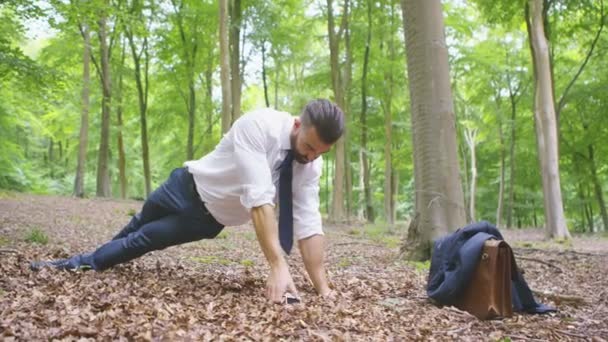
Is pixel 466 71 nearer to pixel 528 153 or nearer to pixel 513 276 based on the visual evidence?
pixel 528 153

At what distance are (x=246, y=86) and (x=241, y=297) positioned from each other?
18575 millimetres

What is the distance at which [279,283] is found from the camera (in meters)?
3.05

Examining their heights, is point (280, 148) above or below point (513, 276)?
above

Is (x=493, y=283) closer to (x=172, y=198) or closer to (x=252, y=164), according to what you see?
(x=252, y=164)

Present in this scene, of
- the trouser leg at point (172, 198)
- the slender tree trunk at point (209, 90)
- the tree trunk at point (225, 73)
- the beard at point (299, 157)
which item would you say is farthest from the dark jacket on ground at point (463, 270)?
the slender tree trunk at point (209, 90)

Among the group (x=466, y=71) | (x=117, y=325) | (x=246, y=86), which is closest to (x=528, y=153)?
(x=466, y=71)

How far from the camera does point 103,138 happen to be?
18.2 m

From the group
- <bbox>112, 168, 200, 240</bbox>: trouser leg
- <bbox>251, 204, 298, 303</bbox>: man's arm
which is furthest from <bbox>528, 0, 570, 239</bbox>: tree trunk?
<bbox>251, 204, 298, 303</bbox>: man's arm

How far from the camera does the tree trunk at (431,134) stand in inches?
236

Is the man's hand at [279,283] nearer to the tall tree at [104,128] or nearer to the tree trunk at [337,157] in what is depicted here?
the tree trunk at [337,157]

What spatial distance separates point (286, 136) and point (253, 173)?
0.38 meters

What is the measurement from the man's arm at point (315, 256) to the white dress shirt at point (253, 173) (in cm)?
5

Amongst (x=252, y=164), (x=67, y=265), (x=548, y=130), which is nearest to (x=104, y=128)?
(x=548, y=130)

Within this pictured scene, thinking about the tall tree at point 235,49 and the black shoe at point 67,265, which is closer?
the black shoe at point 67,265
